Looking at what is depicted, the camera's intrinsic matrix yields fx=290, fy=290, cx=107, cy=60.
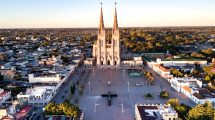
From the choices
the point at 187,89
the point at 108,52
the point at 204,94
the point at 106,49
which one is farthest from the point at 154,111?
the point at 106,49

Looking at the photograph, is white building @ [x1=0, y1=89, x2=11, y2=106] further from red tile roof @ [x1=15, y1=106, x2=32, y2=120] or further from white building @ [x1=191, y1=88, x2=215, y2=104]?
white building @ [x1=191, y1=88, x2=215, y2=104]

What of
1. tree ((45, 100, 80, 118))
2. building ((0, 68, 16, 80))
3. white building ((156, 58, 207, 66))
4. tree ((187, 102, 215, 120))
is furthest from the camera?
white building ((156, 58, 207, 66))

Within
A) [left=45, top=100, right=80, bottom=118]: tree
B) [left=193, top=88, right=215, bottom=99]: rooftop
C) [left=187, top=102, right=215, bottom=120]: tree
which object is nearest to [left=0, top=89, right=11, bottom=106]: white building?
[left=45, top=100, right=80, bottom=118]: tree

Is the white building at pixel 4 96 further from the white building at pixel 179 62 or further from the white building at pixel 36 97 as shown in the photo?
the white building at pixel 179 62

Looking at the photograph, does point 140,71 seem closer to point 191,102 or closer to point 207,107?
point 191,102

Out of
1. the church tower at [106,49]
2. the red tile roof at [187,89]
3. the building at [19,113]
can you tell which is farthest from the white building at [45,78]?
the church tower at [106,49]

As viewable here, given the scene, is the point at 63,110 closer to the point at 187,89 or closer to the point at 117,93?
the point at 117,93

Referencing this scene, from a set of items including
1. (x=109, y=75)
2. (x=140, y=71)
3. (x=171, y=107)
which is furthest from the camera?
(x=140, y=71)

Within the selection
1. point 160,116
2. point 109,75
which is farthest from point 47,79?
point 160,116
